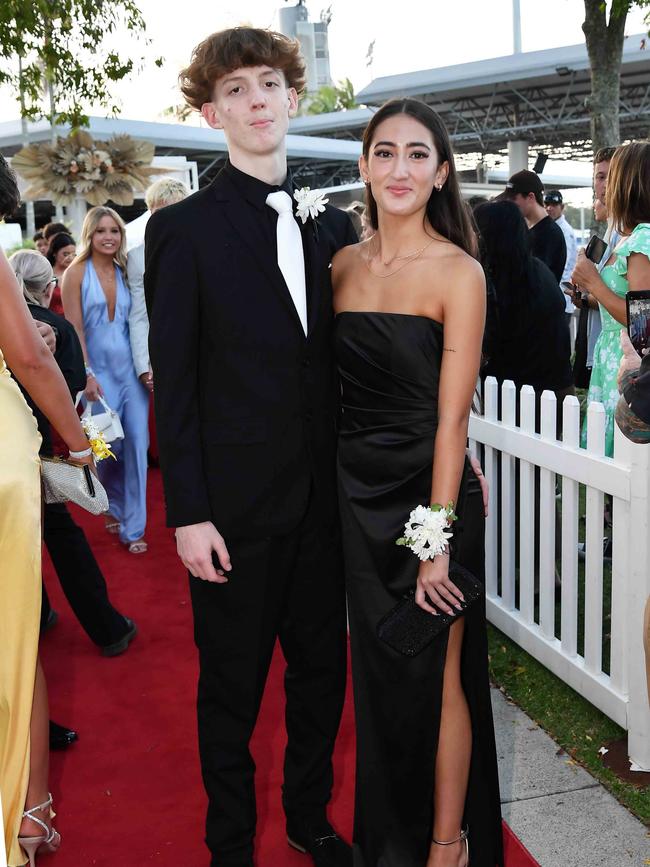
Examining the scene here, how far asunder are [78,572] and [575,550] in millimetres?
2270

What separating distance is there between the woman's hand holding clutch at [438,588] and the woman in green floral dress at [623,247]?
1729 mm

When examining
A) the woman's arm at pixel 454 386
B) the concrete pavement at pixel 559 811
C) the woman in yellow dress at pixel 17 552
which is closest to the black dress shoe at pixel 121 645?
the woman in yellow dress at pixel 17 552

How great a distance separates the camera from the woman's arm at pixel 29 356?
8.67ft

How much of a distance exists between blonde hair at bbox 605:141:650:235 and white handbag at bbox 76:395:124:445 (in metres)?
3.10

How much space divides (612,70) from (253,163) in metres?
8.55

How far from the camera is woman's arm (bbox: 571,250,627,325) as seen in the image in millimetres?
4043

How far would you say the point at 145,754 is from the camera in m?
3.58

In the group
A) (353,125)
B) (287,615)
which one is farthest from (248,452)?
(353,125)

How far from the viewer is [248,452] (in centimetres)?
252

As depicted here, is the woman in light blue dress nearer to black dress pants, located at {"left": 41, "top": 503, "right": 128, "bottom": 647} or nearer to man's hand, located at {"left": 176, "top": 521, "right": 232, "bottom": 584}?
black dress pants, located at {"left": 41, "top": 503, "right": 128, "bottom": 647}

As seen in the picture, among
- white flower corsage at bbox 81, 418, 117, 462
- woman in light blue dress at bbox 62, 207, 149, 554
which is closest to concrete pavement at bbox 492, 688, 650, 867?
white flower corsage at bbox 81, 418, 117, 462

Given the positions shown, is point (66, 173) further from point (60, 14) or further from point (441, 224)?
point (441, 224)

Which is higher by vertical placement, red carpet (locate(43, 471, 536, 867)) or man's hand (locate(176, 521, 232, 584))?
man's hand (locate(176, 521, 232, 584))

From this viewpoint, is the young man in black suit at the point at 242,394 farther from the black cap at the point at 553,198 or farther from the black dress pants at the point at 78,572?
the black cap at the point at 553,198
